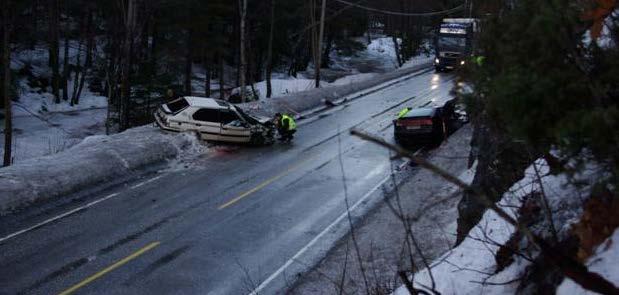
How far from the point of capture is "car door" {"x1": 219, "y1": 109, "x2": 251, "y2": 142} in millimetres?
21734

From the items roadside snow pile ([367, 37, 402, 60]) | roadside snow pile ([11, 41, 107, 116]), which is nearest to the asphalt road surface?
roadside snow pile ([11, 41, 107, 116])

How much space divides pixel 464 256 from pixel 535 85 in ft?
13.2

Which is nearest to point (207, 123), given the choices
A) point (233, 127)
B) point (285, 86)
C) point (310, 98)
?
point (233, 127)

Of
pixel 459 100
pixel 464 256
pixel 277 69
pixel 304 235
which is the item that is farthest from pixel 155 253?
pixel 277 69

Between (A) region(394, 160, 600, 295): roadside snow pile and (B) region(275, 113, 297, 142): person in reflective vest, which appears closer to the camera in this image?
(A) region(394, 160, 600, 295): roadside snow pile

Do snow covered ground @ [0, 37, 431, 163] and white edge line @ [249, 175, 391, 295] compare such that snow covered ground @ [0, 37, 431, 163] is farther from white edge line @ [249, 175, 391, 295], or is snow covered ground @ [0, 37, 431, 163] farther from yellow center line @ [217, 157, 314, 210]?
white edge line @ [249, 175, 391, 295]

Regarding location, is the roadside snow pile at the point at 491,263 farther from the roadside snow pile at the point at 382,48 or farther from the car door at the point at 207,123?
the roadside snow pile at the point at 382,48

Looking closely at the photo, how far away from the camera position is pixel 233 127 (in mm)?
21781

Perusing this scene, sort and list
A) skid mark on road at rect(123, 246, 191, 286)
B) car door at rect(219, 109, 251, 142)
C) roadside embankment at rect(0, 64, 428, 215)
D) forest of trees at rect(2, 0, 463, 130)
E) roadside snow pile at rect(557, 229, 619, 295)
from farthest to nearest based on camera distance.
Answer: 1. forest of trees at rect(2, 0, 463, 130)
2. car door at rect(219, 109, 251, 142)
3. roadside embankment at rect(0, 64, 428, 215)
4. skid mark on road at rect(123, 246, 191, 286)
5. roadside snow pile at rect(557, 229, 619, 295)

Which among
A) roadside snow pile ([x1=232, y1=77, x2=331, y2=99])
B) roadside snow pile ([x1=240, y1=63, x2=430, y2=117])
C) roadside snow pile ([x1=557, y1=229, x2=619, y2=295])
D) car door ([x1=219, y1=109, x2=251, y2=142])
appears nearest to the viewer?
roadside snow pile ([x1=557, y1=229, x2=619, y2=295])

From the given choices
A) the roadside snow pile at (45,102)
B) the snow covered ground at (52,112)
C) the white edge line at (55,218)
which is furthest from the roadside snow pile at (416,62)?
the white edge line at (55,218)

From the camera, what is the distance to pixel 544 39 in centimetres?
518

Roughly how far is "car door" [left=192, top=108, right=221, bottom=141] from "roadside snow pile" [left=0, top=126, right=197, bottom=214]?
0.49m

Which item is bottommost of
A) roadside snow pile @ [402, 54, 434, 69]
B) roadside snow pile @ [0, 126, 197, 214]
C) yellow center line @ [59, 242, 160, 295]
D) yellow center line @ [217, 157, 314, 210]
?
yellow center line @ [59, 242, 160, 295]
